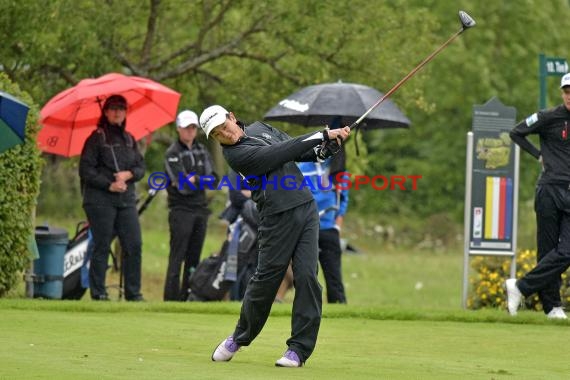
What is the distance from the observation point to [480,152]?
630 inches

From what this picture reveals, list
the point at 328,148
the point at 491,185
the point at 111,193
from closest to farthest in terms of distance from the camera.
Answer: the point at 328,148 < the point at 111,193 < the point at 491,185

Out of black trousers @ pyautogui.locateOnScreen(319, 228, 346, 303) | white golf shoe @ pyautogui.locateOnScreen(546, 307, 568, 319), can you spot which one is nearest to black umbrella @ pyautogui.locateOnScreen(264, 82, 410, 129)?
black trousers @ pyautogui.locateOnScreen(319, 228, 346, 303)

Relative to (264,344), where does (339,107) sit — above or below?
above

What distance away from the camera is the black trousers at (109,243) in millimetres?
15234

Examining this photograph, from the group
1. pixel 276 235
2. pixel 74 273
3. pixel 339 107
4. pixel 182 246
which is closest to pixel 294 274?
pixel 276 235

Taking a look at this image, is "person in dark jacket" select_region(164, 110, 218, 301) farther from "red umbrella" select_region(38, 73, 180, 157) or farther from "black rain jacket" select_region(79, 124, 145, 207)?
"black rain jacket" select_region(79, 124, 145, 207)

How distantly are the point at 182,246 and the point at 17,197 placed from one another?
88.8 inches

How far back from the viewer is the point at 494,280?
1653 cm

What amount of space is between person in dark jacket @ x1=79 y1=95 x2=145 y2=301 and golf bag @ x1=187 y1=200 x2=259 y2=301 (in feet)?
3.34

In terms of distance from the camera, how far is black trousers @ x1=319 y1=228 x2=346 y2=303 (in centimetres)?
1588

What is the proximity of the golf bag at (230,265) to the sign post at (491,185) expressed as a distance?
95.6 inches

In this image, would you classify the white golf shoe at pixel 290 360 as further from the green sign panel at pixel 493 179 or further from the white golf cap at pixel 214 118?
the green sign panel at pixel 493 179

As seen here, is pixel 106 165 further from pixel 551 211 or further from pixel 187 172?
pixel 551 211

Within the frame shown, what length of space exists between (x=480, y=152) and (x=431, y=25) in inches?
211
